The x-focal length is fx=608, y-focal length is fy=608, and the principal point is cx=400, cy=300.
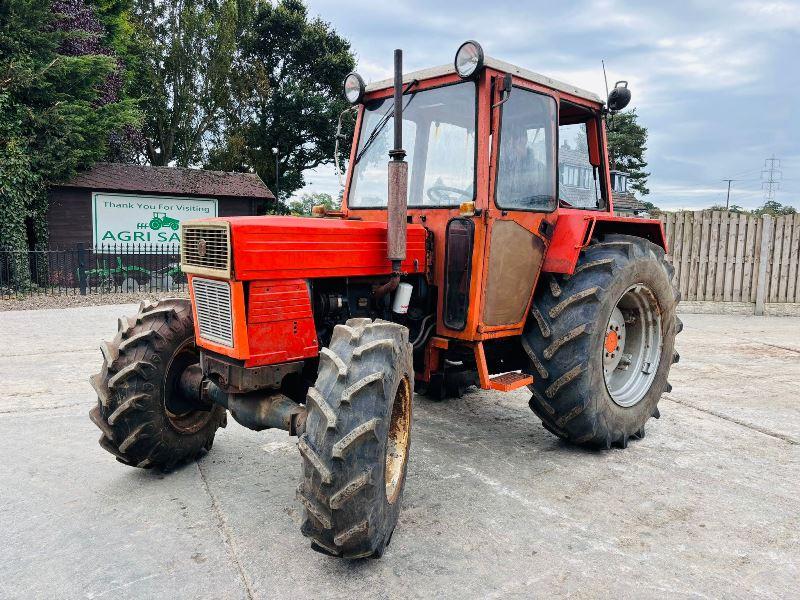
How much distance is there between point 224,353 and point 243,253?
546 millimetres

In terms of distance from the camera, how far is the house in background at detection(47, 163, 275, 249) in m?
15.8

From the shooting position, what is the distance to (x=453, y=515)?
319 centimetres

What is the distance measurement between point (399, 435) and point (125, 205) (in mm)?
15408

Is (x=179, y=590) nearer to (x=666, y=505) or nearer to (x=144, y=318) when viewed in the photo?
(x=144, y=318)

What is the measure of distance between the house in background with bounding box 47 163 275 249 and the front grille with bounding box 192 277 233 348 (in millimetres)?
13755

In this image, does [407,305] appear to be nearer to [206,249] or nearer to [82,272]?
[206,249]

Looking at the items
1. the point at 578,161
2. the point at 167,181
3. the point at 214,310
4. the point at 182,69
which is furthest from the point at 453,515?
the point at 182,69

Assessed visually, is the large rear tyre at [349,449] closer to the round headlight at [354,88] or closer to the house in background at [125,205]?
the round headlight at [354,88]

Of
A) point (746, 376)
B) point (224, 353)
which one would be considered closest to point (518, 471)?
→ point (224, 353)

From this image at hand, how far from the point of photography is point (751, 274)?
11516 millimetres

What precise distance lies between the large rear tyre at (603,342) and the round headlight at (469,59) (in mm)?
1451

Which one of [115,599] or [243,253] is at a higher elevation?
[243,253]

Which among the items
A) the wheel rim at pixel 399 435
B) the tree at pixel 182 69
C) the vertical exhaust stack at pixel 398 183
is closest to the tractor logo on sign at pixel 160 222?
the tree at pixel 182 69

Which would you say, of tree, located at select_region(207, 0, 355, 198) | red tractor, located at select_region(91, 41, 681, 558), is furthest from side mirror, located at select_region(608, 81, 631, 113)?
tree, located at select_region(207, 0, 355, 198)
